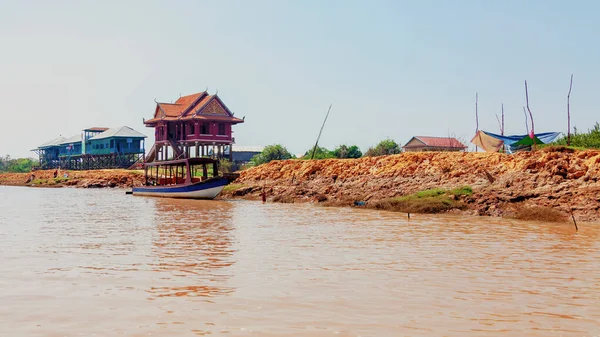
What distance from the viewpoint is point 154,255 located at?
9742mm

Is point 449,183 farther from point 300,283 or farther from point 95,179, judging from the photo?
point 95,179

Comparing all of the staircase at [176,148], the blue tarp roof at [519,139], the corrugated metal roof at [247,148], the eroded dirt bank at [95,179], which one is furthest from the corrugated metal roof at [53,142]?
the blue tarp roof at [519,139]

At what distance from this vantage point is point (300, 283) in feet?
23.9

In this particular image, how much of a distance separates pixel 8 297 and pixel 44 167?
283ft

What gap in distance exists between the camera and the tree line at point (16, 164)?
93.7 m

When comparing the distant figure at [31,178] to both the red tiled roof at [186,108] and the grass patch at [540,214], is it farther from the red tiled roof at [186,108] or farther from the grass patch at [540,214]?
the grass patch at [540,214]

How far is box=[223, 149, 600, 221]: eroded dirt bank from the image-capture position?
1862 centimetres

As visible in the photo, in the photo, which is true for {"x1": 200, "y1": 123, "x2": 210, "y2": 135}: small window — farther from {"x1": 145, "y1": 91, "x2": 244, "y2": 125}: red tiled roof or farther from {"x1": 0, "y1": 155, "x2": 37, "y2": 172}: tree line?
{"x1": 0, "y1": 155, "x2": 37, "y2": 172}: tree line

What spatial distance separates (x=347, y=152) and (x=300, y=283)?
45.8m

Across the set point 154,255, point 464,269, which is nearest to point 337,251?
point 464,269

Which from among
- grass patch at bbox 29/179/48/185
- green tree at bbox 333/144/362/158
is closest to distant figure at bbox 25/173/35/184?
grass patch at bbox 29/179/48/185

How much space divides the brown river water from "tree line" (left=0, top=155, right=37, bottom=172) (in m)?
89.9

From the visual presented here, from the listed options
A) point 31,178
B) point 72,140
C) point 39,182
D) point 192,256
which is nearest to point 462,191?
point 192,256

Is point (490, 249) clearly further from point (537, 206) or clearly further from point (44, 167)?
point (44, 167)
